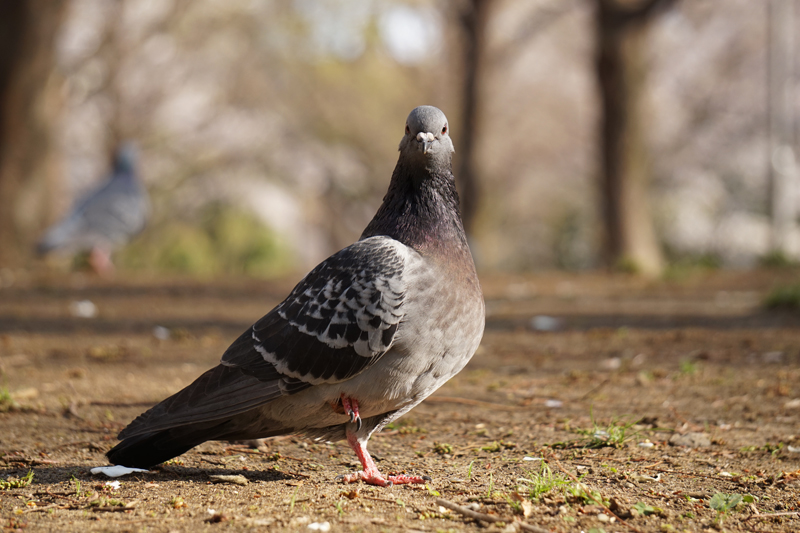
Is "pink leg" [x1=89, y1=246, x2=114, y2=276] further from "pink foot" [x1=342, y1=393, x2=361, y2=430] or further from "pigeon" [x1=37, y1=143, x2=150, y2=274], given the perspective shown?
"pink foot" [x1=342, y1=393, x2=361, y2=430]

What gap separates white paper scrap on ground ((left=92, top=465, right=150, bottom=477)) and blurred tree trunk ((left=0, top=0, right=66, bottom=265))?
6.91m

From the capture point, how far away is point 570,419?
3.91m

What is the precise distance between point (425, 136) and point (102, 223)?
7.46 meters

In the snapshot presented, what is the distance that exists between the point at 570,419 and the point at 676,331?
285 centimetres

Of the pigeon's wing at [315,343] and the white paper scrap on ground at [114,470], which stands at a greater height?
the pigeon's wing at [315,343]

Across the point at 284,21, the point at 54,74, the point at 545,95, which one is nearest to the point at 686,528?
the point at 54,74

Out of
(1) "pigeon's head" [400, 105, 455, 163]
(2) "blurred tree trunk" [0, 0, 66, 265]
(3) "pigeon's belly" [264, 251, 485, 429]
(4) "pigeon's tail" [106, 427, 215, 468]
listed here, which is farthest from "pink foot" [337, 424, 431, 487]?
(2) "blurred tree trunk" [0, 0, 66, 265]

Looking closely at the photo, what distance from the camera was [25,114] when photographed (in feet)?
29.4

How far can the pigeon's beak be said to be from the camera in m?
3.12

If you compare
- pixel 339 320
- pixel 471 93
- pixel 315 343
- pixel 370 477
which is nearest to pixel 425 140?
pixel 339 320

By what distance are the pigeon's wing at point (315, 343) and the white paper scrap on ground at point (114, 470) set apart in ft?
0.79

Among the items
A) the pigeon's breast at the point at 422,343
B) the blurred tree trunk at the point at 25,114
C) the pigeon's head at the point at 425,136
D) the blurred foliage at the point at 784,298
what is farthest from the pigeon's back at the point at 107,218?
the pigeon's breast at the point at 422,343

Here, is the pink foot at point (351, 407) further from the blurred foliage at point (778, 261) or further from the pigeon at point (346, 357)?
the blurred foliage at point (778, 261)

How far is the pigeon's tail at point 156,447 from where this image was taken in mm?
2877
